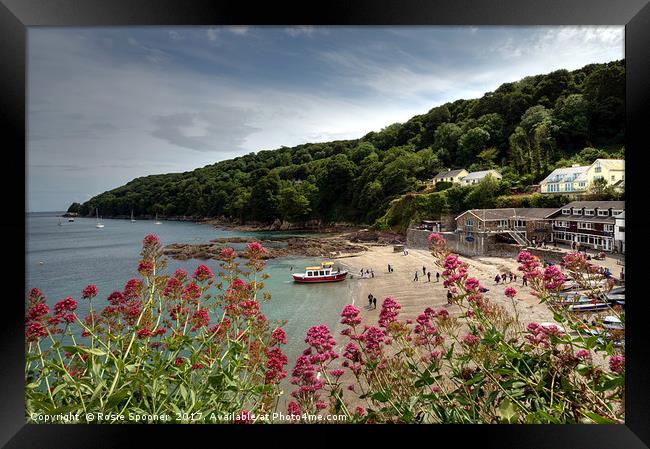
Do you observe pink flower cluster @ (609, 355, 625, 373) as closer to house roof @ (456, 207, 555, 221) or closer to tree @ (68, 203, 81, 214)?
house roof @ (456, 207, 555, 221)

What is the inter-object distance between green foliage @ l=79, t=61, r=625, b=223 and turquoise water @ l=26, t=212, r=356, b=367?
0.59ft

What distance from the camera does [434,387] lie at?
161 cm

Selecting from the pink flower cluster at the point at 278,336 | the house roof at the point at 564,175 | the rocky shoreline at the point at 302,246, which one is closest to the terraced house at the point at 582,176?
the house roof at the point at 564,175

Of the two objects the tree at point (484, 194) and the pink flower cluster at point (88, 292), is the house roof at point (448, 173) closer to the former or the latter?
the tree at point (484, 194)

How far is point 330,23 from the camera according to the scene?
1.63 m

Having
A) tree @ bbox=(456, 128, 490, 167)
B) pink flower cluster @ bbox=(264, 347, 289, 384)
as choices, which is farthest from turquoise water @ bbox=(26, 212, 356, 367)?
tree @ bbox=(456, 128, 490, 167)

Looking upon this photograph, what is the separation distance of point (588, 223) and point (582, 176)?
13.3 inches

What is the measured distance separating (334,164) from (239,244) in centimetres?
100

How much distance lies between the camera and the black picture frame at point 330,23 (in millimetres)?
1576

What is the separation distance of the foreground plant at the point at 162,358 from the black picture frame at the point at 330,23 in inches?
3.7

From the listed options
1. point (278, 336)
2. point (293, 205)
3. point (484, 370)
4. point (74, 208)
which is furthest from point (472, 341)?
point (74, 208)

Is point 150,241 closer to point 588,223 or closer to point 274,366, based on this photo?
point 274,366

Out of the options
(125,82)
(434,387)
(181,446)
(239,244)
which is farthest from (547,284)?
(125,82)

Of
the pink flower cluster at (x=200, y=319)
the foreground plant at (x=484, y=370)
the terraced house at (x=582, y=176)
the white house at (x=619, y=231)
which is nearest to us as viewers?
the foreground plant at (x=484, y=370)
